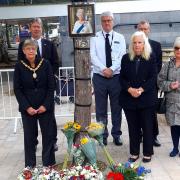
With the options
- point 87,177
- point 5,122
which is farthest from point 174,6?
point 87,177

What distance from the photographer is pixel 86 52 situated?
182 inches

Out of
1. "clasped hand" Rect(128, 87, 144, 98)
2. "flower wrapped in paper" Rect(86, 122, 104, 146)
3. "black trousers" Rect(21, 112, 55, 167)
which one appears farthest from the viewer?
"clasped hand" Rect(128, 87, 144, 98)

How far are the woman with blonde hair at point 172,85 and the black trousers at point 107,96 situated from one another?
665 millimetres

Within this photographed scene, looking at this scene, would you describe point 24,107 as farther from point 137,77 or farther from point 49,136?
point 137,77

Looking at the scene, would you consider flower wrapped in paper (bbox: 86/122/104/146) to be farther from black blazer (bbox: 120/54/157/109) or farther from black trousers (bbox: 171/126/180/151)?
black trousers (bbox: 171/126/180/151)

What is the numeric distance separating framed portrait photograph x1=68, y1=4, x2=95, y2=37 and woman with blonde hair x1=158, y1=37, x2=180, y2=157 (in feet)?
4.04

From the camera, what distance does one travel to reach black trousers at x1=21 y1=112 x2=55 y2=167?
477cm

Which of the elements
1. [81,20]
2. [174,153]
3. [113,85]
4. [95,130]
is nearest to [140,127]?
[174,153]

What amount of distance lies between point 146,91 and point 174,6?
8.62 m

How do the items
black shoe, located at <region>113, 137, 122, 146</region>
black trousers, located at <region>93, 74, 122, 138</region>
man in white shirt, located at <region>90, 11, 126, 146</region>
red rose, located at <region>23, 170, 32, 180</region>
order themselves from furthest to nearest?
black shoe, located at <region>113, 137, 122, 146</region>
black trousers, located at <region>93, 74, 122, 138</region>
man in white shirt, located at <region>90, 11, 126, 146</region>
red rose, located at <region>23, 170, 32, 180</region>

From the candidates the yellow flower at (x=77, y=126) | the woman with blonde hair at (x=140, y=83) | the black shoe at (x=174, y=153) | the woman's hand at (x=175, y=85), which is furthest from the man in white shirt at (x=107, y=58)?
the yellow flower at (x=77, y=126)

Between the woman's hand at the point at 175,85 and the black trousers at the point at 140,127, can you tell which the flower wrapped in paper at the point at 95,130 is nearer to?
the black trousers at the point at 140,127

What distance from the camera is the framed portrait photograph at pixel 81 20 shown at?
4.48m

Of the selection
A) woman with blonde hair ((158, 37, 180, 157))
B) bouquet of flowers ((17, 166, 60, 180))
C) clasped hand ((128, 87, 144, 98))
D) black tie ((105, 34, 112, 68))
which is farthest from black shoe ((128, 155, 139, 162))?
bouquet of flowers ((17, 166, 60, 180))
